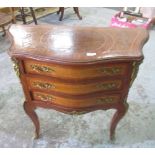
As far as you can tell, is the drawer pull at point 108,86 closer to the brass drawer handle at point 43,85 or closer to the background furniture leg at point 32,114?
the brass drawer handle at point 43,85

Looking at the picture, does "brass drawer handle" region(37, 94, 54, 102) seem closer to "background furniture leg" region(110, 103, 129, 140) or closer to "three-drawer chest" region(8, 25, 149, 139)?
"three-drawer chest" region(8, 25, 149, 139)

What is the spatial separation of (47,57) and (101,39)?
36cm

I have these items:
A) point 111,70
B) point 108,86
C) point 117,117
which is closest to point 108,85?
point 108,86

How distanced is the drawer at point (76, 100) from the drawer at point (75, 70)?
186mm

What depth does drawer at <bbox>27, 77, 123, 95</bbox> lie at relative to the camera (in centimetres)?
125

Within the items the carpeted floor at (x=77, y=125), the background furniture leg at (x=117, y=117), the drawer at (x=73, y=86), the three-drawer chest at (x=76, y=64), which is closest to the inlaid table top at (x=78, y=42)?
the three-drawer chest at (x=76, y=64)

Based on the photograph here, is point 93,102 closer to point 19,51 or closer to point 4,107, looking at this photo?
point 19,51

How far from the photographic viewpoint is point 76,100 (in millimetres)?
1334

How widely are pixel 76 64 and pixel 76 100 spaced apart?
29 cm

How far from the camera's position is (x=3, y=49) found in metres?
2.89

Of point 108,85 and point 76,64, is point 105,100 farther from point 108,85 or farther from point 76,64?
point 76,64

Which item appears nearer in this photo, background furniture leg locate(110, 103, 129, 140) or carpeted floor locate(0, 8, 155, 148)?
background furniture leg locate(110, 103, 129, 140)

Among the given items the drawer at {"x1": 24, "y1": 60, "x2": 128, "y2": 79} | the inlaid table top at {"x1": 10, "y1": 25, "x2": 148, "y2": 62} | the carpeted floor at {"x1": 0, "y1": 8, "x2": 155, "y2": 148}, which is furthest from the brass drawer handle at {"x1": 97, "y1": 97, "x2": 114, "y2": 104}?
the carpeted floor at {"x1": 0, "y1": 8, "x2": 155, "y2": 148}

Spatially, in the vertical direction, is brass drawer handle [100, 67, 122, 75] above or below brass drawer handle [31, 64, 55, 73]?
below
